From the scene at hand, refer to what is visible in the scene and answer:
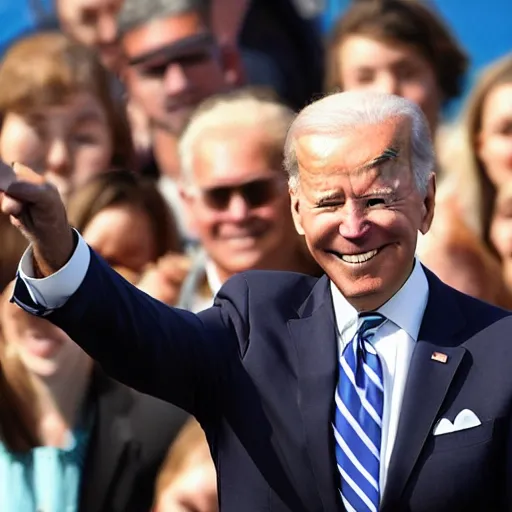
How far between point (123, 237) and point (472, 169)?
985 mm

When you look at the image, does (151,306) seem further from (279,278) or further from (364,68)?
(364,68)

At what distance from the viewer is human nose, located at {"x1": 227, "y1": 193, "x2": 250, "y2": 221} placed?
11.3 feet

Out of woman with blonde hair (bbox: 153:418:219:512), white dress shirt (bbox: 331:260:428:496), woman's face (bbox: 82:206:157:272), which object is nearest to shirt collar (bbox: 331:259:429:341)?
white dress shirt (bbox: 331:260:428:496)

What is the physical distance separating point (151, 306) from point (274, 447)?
0.28 m

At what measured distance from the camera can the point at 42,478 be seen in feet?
10.6

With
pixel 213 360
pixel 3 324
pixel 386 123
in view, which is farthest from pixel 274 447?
pixel 3 324

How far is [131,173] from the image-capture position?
3.73 m

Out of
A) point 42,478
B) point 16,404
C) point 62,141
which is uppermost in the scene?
point 62,141

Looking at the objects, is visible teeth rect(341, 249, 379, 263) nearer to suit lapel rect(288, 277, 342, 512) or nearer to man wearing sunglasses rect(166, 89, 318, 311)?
suit lapel rect(288, 277, 342, 512)

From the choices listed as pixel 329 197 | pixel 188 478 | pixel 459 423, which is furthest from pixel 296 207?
pixel 188 478

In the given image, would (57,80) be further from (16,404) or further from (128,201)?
(16,404)

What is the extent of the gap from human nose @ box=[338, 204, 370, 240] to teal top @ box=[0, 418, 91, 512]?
4.93 feet

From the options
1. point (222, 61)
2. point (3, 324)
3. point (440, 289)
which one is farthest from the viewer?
point (222, 61)

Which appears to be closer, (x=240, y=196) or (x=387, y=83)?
(x=240, y=196)
